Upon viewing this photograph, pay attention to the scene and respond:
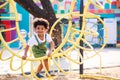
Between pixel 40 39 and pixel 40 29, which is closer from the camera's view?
pixel 40 29

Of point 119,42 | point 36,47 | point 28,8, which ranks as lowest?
point 119,42

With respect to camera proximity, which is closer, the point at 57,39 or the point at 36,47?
the point at 36,47

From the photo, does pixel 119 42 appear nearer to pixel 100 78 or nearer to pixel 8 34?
pixel 8 34

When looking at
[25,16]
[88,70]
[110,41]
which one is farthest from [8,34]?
[88,70]

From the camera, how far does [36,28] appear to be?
16.0 feet

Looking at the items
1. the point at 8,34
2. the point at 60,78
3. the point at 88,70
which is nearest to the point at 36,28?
the point at 60,78

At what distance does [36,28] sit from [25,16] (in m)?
16.2

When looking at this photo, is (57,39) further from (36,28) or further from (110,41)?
(110,41)

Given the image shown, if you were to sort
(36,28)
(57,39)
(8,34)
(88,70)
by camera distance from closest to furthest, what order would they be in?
(36,28)
(88,70)
(57,39)
(8,34)

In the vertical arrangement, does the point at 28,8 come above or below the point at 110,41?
above

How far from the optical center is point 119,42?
21.6m

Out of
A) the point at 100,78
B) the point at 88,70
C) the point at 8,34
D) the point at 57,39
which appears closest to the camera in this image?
the point at 100,78

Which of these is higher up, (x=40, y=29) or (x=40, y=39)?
(x=40, y=29)

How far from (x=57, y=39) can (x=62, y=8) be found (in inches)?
414
